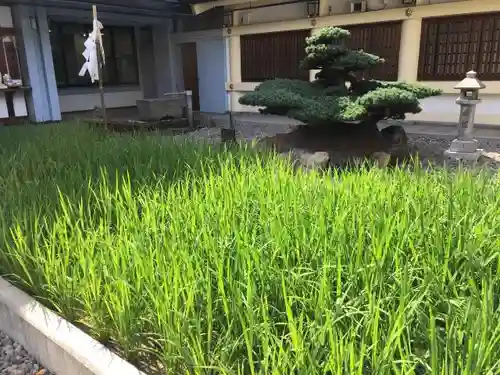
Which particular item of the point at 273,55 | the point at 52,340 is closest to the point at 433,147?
the point at 273,55

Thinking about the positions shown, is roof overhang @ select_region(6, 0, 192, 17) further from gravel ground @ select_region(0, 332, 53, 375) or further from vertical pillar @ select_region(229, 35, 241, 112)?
gravel ground @ select_region(0, 332, 53, 375)

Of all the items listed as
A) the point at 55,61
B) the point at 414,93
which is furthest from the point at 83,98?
the point at 414,93

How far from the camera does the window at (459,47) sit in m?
7.60

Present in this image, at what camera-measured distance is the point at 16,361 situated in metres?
2.18

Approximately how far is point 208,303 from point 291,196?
42.3 inches

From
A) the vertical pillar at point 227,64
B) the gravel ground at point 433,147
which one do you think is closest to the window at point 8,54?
the gravel ground at point 433,147

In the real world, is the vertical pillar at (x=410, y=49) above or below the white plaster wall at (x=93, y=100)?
above

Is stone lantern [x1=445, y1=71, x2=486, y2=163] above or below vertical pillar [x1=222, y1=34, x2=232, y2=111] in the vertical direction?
below

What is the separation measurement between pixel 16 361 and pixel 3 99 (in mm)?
9395

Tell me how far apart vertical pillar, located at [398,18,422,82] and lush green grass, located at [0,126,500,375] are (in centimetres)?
649

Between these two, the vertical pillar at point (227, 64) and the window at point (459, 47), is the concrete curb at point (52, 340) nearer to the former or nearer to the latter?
the window at point (459, 47)

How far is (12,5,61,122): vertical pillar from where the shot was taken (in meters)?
9.66

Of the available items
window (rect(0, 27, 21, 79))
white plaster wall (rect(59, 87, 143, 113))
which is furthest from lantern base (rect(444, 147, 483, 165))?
white plaster wall (rect(59, 87, 143, 113))

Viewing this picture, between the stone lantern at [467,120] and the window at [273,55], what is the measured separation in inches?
198
